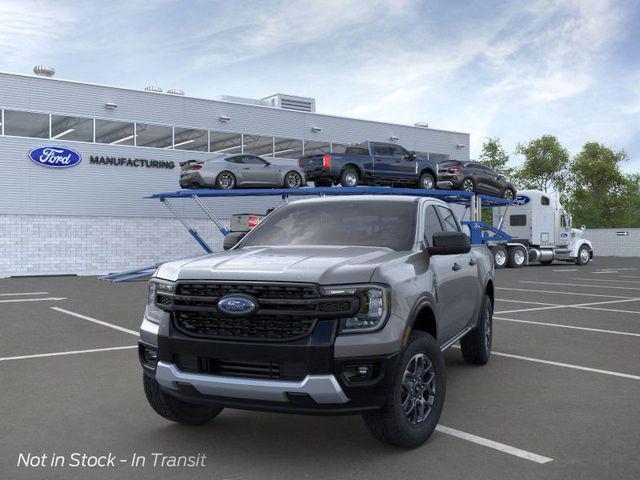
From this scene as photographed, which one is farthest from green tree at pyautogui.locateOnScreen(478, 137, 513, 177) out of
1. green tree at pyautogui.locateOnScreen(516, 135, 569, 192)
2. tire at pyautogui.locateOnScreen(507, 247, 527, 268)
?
tire at pyautogui.locateOnScreen(507, 247, 527, 268)

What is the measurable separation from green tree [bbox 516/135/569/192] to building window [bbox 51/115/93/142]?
52.4 metres

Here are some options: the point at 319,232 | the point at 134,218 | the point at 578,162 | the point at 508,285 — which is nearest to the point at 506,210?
the point at 508,285

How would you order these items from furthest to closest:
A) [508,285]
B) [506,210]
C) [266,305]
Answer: [506,210], [508,285], [266,305]

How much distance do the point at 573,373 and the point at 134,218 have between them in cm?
2467

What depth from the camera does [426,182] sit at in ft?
85.0

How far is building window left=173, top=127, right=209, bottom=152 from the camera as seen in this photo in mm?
Result: 30109

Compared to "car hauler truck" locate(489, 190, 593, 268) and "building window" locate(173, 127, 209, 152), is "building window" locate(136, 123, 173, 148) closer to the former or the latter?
"building window" locate(173, 127, 209, 152)

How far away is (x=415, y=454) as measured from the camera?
14.4 feet

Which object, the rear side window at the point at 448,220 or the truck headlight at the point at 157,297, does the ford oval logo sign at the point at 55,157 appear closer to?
the rear side window at the point at 448,220

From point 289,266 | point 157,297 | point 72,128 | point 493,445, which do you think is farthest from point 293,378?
point 72,128

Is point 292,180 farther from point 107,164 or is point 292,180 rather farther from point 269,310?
point 269,310

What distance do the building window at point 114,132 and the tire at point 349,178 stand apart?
10352 mm

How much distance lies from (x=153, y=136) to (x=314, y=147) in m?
8.50

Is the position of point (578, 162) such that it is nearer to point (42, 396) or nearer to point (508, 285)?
point (508, 285)
